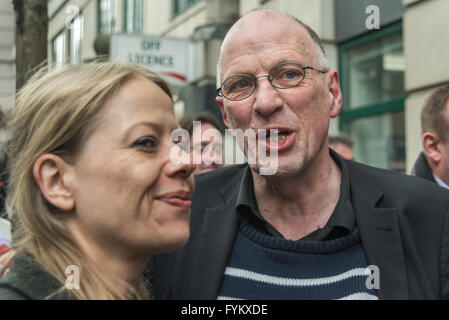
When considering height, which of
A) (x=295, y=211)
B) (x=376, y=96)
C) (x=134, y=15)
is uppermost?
(x=134, y=15)

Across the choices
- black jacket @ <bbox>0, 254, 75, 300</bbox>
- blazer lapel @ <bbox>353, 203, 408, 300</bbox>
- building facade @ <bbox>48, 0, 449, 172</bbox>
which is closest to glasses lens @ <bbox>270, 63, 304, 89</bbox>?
blazer lapel @ <bbox>353, 203, 408, 300</bbox>

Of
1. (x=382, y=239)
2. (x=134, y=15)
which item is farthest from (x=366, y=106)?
(x=134, y=15)

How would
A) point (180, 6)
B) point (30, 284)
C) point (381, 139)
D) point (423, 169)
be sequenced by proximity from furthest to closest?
point (180, 6)
point (381, 139)
point (423, 169)
point (30, 284)

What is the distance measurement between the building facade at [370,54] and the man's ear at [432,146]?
1110mm

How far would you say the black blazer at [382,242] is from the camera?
1.98 metres

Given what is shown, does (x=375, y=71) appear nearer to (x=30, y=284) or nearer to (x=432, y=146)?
(x=432, y=146)

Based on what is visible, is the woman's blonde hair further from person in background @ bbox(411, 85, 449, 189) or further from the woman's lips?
person in background @ bbox(411, 85, 449, 189)

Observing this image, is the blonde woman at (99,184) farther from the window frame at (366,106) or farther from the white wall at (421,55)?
the window frame at (366,106)

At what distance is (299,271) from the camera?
2062 millimetres

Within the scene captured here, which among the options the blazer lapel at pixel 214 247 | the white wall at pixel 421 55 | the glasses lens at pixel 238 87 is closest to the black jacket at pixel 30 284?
the blazer lapel at pixel 214 247

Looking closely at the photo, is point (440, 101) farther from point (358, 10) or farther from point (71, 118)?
point (358, 10)

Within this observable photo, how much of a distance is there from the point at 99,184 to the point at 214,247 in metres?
0.70

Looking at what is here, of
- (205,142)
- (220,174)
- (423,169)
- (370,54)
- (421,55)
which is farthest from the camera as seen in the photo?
(370,54)
